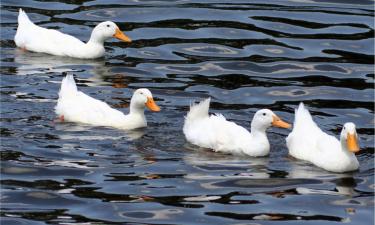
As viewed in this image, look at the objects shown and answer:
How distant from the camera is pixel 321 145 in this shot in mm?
16031

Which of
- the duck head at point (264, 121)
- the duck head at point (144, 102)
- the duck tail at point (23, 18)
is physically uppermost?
the duck tail at point (23, 18)

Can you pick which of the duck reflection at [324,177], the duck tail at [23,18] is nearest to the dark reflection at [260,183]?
the duck reflection at [324,177]

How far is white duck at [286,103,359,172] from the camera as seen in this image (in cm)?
1557

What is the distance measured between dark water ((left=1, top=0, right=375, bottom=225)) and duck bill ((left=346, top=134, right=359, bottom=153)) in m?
0.39

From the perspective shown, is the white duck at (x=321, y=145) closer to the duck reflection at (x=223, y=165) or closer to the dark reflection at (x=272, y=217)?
the duck reflection at (x=223, y=165)

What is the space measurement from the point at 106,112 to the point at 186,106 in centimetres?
154

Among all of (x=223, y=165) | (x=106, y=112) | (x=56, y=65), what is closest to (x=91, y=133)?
(x=106, y=112)

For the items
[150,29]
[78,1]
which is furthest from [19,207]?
[78,1]

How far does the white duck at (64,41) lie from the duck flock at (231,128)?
3.58 metres

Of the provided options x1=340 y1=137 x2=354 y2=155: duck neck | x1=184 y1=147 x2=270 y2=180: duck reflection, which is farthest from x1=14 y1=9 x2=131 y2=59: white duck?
x1=340 y1=137 x2=354 y2=155: duck neck

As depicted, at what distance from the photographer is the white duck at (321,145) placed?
1557 centimetres

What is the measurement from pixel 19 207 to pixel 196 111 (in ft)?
12.0

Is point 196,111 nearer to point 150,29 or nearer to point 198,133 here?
point 198,133

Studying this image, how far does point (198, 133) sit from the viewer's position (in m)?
16.6
